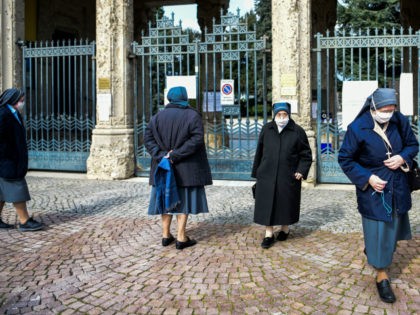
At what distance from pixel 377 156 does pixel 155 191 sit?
2286mm

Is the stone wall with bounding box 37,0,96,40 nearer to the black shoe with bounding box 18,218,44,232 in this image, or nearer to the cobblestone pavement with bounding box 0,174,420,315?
the cobblestone pavement with bounding box 0,174,420,315

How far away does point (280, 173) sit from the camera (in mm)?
4656

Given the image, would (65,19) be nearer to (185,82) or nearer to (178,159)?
(185,82)

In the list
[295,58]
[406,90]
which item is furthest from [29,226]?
[406,90]

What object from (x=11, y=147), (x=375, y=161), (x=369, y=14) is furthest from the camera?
(x=369, y=14)

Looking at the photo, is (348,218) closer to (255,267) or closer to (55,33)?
(255,267)

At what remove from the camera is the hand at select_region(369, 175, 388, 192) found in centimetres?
325

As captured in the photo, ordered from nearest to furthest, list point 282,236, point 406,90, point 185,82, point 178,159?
point 178,159 < point 282,236 < point 406,90 < point 185,82

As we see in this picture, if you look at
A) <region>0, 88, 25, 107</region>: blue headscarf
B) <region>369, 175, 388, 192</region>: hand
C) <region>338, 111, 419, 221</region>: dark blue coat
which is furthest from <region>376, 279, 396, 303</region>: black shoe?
<region>0, 88, 25, 107</region>: blue headscarf

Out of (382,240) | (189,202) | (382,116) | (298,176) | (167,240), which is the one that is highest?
(382,116)

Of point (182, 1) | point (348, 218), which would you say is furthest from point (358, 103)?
point (182, 1)

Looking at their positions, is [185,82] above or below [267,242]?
above

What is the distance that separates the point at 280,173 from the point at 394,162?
153cm

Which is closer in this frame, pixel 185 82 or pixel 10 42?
pixel 185 82
